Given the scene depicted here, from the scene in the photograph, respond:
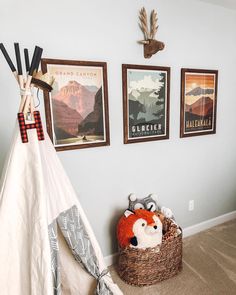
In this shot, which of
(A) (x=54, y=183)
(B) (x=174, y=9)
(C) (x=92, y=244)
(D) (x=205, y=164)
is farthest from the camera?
(D) (x=205, y=164)

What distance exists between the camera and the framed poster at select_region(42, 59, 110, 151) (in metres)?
1.75

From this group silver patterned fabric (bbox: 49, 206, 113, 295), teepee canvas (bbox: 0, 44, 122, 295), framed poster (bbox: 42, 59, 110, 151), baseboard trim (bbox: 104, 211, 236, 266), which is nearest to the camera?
teepee canvas (bbox: 0, 44, 122, 295)

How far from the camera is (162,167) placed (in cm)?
236

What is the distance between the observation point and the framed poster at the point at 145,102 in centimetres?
203

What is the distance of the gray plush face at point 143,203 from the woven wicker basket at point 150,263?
28 cm

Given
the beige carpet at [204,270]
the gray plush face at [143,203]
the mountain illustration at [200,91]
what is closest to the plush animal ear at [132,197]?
the gray plush face at [143,203]

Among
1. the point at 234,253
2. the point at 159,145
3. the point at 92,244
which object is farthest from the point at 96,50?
the point at 234,253

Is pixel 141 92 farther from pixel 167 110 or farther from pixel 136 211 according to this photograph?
pixel 136 211

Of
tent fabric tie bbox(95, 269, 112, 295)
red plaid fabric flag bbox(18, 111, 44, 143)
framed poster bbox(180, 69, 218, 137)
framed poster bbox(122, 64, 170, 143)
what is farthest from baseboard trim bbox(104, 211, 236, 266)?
red plaid fabric flag bbox(18, 111, 44, 143)

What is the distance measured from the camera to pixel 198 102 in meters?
2.42

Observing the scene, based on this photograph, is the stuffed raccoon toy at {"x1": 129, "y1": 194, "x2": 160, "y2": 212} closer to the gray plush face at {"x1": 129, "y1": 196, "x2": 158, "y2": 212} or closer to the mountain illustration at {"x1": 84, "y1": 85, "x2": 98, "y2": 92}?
the gray plush face at {"x1": 129, "y1": 196, "x2": 158, "y2": 212}

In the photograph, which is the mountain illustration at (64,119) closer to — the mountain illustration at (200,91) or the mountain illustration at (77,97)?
the mountain illustration at (77,97)

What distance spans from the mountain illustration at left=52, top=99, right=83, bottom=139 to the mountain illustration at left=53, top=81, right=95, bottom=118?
30mm

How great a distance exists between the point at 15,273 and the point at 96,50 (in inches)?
63.3
